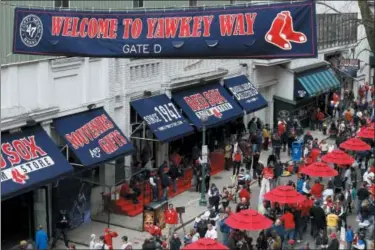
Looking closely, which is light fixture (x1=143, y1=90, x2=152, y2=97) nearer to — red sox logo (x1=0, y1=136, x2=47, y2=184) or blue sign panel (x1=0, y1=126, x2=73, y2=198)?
blue sign panel (x1=0, y1=126, x2=73, y2=198)

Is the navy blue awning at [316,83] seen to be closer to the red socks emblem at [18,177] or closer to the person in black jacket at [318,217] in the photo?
the person in black jacket at [318,217]

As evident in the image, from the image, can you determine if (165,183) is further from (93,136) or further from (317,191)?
(317,191)

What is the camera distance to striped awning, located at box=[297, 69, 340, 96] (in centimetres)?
3953

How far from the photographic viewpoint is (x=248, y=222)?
17547mm

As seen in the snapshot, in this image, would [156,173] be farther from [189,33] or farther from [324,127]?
[324,127]

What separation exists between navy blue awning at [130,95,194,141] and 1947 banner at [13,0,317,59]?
10357 mm

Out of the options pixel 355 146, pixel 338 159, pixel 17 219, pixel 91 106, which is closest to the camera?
pixel 17 219

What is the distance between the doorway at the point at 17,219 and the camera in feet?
67.8

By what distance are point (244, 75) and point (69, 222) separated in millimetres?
16562

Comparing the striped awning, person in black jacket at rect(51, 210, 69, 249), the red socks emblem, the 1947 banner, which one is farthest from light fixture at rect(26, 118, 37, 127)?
the striped awning

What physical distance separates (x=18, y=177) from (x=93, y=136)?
420 cm

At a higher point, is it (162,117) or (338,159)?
Result: (162,117)

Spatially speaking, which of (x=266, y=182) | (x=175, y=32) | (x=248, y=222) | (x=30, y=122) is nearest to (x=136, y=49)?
(x=175, y=32)

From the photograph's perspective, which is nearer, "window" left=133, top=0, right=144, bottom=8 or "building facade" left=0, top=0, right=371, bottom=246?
"building facade" left=0, top=0, right=371, bottom=246
